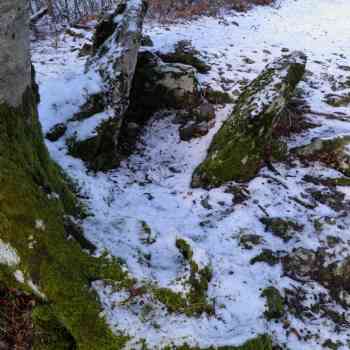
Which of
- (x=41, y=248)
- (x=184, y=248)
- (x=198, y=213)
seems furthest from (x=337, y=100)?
(x=41, y=248)

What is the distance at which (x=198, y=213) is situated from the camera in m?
5.84

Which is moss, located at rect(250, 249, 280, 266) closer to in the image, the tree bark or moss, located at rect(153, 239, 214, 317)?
moss, located at rect(153, 239, 214, 317)

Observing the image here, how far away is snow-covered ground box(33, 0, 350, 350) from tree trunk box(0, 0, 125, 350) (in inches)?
8.7

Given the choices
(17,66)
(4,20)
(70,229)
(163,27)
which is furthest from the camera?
(163,27)

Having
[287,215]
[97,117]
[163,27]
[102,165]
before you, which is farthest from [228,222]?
[163,27]

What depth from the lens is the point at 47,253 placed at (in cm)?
306

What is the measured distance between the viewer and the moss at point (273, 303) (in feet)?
12.9

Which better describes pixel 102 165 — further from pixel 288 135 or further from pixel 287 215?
pixel 288 135

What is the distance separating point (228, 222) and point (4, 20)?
13.6 ft

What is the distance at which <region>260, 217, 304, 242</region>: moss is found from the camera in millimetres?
5347

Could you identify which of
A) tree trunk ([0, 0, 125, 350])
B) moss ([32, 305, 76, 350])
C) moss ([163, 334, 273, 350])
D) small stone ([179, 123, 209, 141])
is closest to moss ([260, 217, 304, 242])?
moss ([163, 334, 273, 350])

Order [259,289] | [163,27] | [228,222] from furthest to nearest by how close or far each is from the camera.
A: [163,27] < [228,222] < [259,289]

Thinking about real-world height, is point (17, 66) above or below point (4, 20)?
below

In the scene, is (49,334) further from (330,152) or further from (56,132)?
(330,152)
